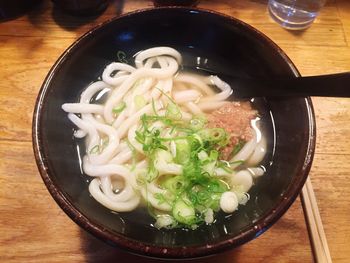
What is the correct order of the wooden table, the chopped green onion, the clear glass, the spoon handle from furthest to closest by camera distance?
1. the clear glass
2. the chopped green onion
3. the wooden table
4. the spoon handle

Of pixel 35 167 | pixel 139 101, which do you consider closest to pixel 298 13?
pixel 139 101

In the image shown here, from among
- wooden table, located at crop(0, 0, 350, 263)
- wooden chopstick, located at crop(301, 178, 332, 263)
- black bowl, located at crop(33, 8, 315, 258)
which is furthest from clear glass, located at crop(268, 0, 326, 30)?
wooden chopstick, located at crop(301, 178, 332, 263)

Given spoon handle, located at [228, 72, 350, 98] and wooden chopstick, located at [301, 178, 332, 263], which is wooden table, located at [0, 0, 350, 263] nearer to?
wooden chopstick, located at [301, 178, 332, 263]

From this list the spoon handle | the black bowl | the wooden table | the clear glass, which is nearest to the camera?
the black bowl

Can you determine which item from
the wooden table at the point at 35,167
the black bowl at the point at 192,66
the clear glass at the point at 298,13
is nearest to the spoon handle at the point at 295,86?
the black bowl at the point at 192,66

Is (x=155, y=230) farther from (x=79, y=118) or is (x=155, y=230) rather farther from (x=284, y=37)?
(x=284, y=37)

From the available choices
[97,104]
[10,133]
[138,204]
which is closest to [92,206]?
[138,204]

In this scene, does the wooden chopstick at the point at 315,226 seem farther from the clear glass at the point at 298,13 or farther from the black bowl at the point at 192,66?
the clear glass at the point at 298,13
